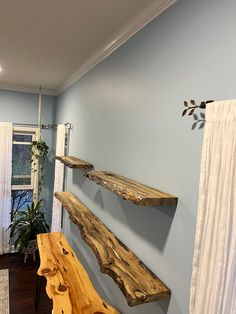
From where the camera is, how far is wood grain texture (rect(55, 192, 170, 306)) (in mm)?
1150

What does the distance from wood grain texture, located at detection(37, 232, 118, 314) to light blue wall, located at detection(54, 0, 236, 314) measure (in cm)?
12

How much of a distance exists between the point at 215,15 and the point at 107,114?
1.14 meters

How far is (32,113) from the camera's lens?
13.6 feet

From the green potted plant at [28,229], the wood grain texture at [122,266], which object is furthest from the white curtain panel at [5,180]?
the wood grain texture at [122,266]

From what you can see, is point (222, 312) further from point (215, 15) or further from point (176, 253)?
point (215, 15)

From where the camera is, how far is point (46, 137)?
4.30 metres

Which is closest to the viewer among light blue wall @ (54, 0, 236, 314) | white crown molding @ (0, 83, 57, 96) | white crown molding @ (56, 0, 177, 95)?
light blue wall @ (54, 0, 236, 314)

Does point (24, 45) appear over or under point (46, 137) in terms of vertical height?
over

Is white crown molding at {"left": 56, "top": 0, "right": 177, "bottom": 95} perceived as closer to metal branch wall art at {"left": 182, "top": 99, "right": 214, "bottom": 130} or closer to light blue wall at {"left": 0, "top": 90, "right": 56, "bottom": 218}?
metal branch wall art at {"left": 182, "top": 99, "right": 214, "bottom": 130}

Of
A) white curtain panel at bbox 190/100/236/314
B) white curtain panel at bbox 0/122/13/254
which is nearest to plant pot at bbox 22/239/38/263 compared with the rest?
white curtain panel at bbox 0/122/13/254

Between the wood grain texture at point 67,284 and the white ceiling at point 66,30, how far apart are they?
1.80 metres

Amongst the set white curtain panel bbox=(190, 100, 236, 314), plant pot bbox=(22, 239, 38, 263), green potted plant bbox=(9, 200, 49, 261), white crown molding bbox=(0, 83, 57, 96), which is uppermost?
white crown molding bbox=(0, 83, 57, 96)

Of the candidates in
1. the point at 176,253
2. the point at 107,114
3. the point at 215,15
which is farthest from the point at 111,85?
the point at 176,253

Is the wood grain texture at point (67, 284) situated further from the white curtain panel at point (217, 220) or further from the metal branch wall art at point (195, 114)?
the metal branch wall art at point (195, 114)
